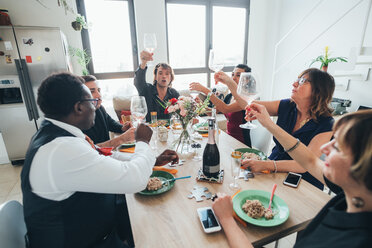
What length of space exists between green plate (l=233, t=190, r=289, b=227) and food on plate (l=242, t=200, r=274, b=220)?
0.05 feet

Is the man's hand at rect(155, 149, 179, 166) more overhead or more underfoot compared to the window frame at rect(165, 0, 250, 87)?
more underfoot

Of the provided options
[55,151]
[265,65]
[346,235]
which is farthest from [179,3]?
[346,235]

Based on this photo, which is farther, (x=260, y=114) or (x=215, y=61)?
(x=215, y=61)

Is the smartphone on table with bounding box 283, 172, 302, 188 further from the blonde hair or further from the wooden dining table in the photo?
the blonde hair

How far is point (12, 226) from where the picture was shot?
870 millimetres

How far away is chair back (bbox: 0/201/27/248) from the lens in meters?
0.80

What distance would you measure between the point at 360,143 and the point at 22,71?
12.2 feet

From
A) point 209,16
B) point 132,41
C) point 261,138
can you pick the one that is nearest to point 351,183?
point 261,138

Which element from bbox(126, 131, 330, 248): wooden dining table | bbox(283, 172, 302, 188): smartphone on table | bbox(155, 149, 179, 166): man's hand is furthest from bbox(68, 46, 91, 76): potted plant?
bbox(283, 172, 302, 188): smartphone on table

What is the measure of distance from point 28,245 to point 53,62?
2.89 meters

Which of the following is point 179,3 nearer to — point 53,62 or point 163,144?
point 53,62

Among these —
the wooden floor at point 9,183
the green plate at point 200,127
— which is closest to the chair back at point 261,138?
the green plate at point 200,127

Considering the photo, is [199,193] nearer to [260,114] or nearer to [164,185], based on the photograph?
[164,185]

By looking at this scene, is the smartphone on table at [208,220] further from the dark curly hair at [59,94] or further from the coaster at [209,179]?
the dark curly hair at [59,94]
